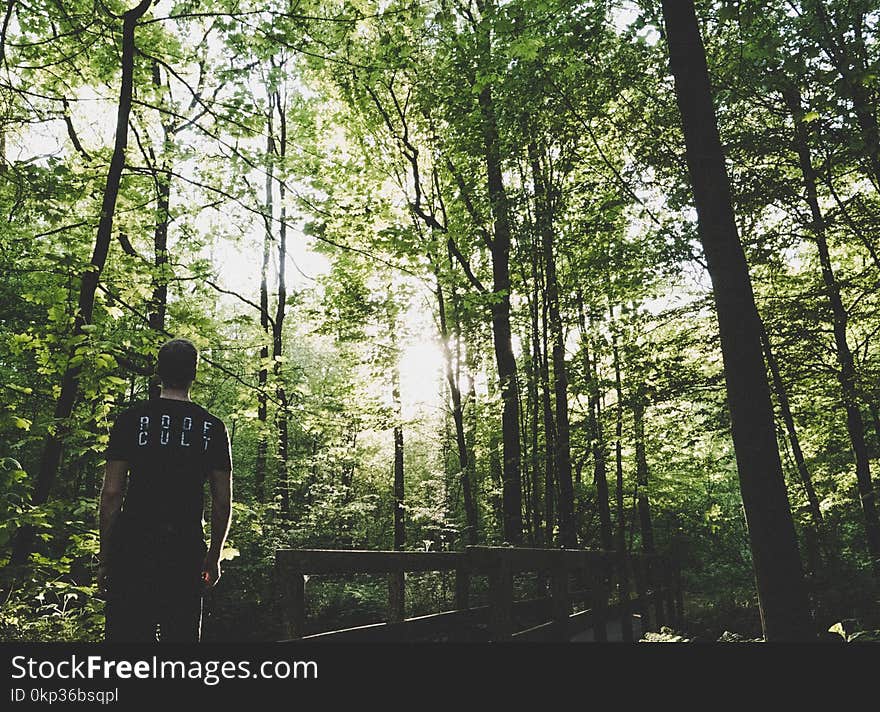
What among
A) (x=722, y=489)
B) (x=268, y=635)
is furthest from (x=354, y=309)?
(x=722, y=489)

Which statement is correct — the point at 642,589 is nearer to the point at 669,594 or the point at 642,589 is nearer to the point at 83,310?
the point at 669,594

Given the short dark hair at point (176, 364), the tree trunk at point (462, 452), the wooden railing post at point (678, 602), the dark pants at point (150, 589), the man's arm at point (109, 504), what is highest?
the tree trunk at point (462, 452)

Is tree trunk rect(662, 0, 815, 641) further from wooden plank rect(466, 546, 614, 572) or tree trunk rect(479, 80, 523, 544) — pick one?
tree trunk rect(479, 80, 523, 544)

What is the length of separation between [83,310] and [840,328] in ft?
34.2

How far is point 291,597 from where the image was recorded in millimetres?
3859

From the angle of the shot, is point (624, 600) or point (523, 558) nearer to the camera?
point (523, 558)

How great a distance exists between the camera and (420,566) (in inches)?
203

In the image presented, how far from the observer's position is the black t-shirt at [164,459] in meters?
Result: 3.23

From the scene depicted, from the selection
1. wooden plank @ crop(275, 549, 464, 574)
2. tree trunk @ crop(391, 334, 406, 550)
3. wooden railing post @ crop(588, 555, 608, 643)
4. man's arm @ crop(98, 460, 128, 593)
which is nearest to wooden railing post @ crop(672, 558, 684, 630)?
tree trunk @ crop(391, 334, 406, 550)

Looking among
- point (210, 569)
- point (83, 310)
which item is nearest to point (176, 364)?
point (210, 569)

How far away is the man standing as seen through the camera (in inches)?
123

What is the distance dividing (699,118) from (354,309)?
12.3 meters

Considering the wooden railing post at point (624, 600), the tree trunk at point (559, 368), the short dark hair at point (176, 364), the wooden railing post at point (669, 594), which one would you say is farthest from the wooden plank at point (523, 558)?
the wooden railing post at point (669, 594)

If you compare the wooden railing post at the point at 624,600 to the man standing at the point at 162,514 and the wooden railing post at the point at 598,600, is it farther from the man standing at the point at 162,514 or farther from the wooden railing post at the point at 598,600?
the man standing at the point at 162,514
